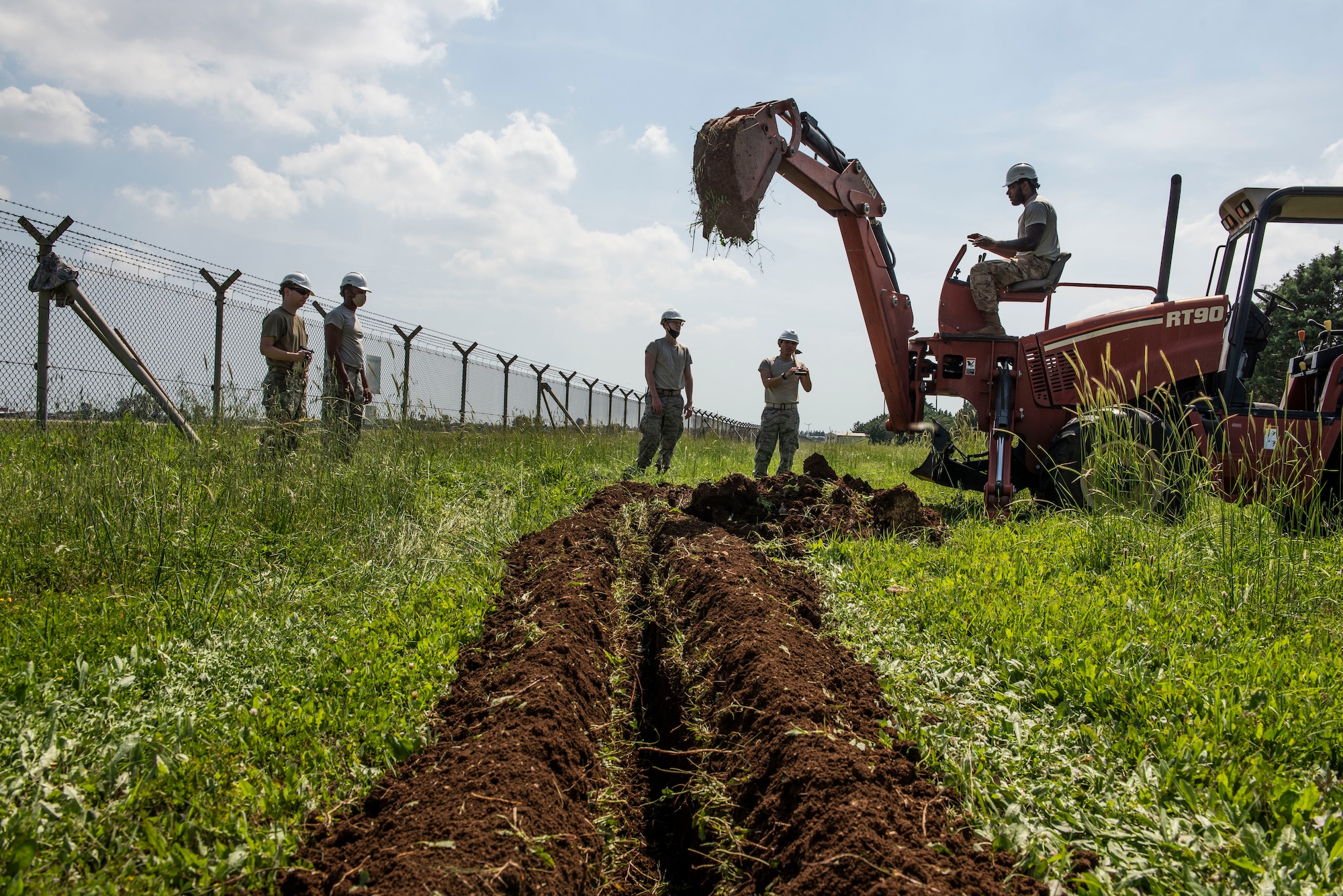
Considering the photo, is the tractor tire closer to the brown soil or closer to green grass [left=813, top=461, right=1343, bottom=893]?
green grass [left=813, top=461, right=1343, bottom=893]

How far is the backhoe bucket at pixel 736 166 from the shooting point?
270 inches

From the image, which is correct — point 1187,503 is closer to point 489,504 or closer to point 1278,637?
point 1278,637

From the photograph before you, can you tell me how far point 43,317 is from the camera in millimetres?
6973

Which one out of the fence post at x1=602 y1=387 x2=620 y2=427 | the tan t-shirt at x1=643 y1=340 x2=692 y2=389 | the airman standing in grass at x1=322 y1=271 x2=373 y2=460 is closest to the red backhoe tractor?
the tan t-shirt at x1=643 y1=340 x2=692 y2=389

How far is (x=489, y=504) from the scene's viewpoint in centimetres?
685

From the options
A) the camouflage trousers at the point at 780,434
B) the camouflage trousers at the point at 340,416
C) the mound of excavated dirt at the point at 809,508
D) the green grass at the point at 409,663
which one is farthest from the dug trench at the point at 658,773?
the camouflage trousers at the point at 780,434

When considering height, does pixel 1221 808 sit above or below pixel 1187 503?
below

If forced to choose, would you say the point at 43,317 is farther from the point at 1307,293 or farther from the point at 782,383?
the point at 1307,293

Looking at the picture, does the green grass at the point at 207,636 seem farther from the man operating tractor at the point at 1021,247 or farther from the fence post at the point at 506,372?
the fence post at the point at 506,372

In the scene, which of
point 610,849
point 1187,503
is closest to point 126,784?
point 610,849

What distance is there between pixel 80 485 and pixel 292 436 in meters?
1.44

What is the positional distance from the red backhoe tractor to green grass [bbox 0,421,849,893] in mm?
4032

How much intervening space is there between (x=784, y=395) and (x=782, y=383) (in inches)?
6.0

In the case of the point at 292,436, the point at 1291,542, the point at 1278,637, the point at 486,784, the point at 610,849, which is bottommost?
the point at 610,849
